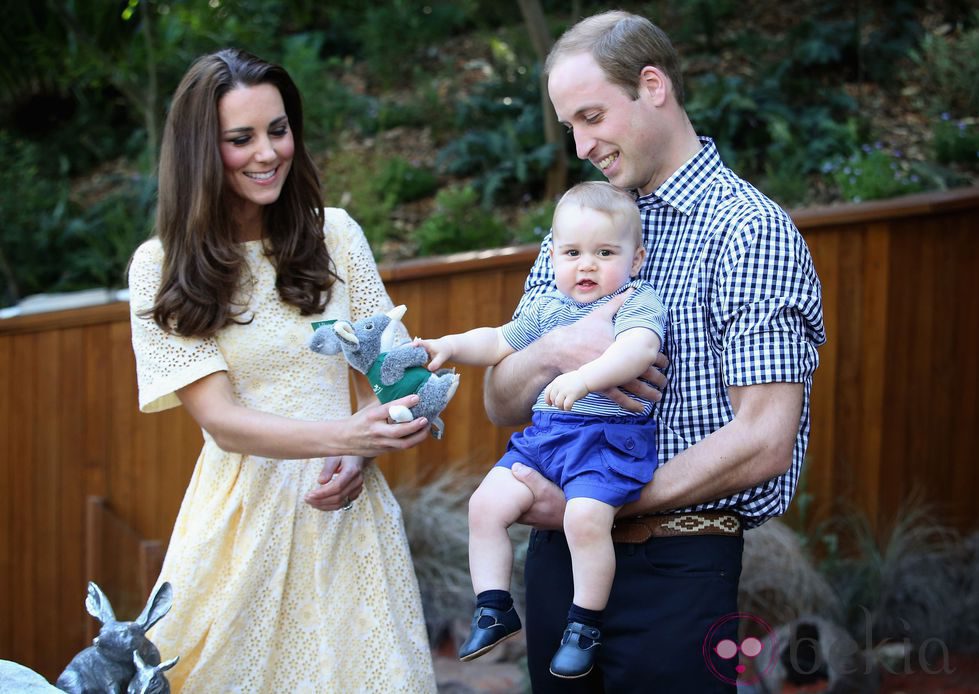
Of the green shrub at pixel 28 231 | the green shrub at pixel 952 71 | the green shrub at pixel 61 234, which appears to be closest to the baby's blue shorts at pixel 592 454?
the green shrub at pixel 61 234

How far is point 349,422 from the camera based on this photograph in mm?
2553

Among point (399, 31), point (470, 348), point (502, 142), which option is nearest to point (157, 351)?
point (470, 348)

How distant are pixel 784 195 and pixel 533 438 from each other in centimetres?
428

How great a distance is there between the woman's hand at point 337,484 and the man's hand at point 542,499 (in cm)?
58

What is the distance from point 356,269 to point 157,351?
1.84 ft

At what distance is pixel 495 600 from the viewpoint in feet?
7.61

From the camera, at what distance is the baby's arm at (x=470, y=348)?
2.48 metres

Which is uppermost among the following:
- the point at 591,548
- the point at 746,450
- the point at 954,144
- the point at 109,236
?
the point at 954,144

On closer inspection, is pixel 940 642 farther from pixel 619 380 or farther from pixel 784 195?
pixel 619 380

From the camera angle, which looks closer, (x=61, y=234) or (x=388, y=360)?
(x=388, y=360)

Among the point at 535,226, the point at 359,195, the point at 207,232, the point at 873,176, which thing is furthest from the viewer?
the point at 359,195

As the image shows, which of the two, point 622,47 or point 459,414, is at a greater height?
point 622,47

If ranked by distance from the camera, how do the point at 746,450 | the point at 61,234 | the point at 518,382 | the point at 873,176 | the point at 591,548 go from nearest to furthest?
1. the point at 746,450
2. the point at 591,548
3. the point at 518,382
4. the point at 873,176
5. the point at 61,234

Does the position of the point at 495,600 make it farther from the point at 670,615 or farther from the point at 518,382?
the point at 518,382
